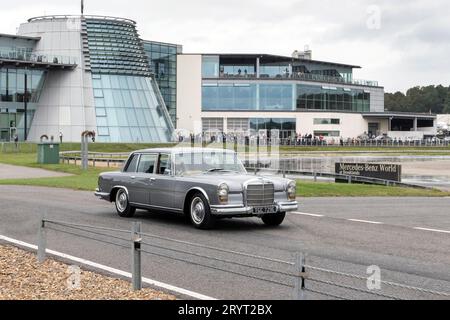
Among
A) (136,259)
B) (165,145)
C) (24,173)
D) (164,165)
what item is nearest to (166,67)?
(165,145)

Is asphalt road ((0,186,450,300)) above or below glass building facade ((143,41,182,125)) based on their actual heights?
below

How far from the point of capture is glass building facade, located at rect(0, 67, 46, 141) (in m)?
69.9

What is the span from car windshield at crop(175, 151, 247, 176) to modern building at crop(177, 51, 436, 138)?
7636cm

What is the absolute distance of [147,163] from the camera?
46.9ft

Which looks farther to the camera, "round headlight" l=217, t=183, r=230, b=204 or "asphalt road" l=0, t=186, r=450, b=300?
"round headlight" l=217, t=183, r=230, b=204

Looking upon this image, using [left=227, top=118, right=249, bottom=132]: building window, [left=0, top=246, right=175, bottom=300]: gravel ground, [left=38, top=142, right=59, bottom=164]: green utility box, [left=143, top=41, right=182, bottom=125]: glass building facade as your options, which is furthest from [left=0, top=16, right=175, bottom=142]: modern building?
[left=0, top=246, right=175, bottom=300]: gravel ground

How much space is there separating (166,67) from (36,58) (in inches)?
852

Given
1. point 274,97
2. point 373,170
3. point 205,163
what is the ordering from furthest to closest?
point 274,97, point 373,170, point 205,163

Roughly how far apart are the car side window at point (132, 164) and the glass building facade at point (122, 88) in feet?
173

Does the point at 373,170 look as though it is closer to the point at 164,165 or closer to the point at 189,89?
the point at 164,165

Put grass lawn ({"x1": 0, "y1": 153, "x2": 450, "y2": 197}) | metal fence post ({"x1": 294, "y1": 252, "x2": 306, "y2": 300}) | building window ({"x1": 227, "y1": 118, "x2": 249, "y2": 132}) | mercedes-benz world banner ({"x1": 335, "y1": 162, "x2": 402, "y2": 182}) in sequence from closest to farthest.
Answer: metal fence post ({"x1": 294, "y1": 252, "x2": 306, "y2": 300}) < grass lawn ({"x1": 0, "y1": 153, "x2": 450, "y2": 197}) < mercedes-benz world banner ({"x1": 335, "y1": 162, "x2": 402, "y2": 182}) < building window ({"x1": 227, "y1": 118, "x2": 249, "y2": 132})

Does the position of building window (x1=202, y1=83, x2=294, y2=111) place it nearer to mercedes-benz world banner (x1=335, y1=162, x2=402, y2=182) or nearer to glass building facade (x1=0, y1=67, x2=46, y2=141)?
glass building facade (x1=0, y1=67, x2=46, y2=141)

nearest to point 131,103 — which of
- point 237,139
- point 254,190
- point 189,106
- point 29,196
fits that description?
point 237,139

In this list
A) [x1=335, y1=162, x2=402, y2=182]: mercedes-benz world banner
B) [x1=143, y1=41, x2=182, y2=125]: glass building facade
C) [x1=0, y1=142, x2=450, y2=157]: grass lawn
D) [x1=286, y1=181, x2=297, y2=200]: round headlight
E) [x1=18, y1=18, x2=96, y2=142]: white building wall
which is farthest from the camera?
[x1=143, y1=41, x2=182, y2=125]: glass building facade
